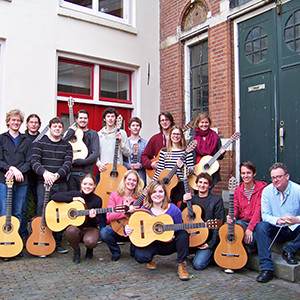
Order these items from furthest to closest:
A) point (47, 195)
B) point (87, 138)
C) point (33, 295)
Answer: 1. point (87, 138)
2. point (47, 195)
3. point (33, 295)

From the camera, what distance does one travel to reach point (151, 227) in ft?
13.7

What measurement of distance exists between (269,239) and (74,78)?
17.8 ft

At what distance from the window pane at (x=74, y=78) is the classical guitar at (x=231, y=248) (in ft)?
15.3

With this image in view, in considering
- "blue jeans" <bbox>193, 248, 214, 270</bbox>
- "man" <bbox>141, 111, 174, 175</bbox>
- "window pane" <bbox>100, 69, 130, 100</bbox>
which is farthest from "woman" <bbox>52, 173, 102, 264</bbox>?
"window pane" <bbox>100, 69, 130, 100</bbox>

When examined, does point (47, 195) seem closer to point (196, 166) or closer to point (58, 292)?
point (58, 292)

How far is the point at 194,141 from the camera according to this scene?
5.11 metres

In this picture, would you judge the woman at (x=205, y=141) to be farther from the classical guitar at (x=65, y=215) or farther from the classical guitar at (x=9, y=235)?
the classical guitar at (x=9, y=235)

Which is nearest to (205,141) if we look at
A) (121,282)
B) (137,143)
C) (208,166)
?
(208,166)

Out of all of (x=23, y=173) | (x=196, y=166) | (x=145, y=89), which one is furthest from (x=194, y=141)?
(x=145, y=89)

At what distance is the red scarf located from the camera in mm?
5375

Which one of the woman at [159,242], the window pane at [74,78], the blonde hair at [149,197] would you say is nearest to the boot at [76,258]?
the woman at [159,242]

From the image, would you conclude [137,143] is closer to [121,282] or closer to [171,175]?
[171,175]

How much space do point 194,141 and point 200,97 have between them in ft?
9.27

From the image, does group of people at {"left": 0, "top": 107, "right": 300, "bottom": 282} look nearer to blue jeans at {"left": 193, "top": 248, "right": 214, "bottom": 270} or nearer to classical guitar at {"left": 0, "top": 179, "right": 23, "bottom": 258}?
blue jeans at {"left": 193, "top": 248, "right": 214, "bottom": 270}
